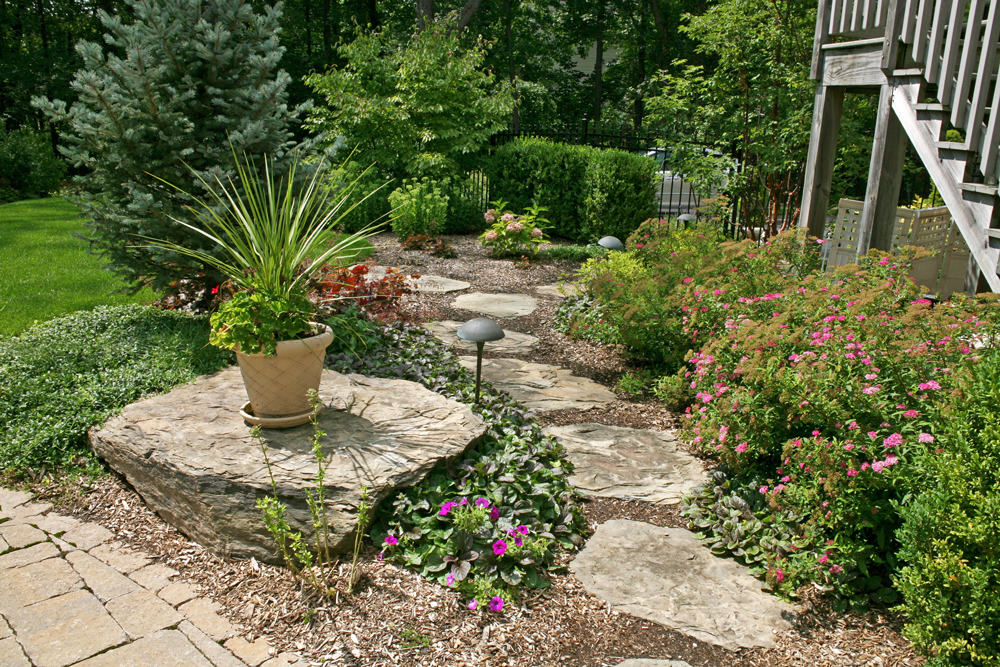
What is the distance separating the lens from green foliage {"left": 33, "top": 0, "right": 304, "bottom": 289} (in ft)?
14.3

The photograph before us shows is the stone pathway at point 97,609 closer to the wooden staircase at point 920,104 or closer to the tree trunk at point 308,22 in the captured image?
the wooden staircase at point 920,104

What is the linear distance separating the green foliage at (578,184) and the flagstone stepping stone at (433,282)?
9.91 ft

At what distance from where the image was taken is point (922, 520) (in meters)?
2.28

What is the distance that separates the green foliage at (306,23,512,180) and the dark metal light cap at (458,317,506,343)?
6.99m

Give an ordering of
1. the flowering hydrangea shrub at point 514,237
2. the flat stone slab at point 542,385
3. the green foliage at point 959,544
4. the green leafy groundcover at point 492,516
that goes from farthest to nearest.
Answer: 1. the flowering hydrangea shrub at point 514,237
2. the flat stone slab at point 542,385
3. the green leafy groundcover at point 492,516
4. the green foliage at point 959,544

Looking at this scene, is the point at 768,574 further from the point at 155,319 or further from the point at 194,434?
the point at 155,319

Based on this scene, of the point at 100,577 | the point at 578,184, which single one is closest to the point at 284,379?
the point at 100,577

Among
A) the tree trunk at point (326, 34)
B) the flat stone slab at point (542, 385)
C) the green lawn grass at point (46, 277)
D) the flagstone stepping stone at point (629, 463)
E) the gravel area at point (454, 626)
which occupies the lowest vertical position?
the gravel area at point (454, 626)

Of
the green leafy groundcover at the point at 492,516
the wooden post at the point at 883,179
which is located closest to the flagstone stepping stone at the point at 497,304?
the green leafy groundcover at the point at 492,516

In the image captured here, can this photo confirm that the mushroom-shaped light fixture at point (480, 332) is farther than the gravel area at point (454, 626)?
Yes

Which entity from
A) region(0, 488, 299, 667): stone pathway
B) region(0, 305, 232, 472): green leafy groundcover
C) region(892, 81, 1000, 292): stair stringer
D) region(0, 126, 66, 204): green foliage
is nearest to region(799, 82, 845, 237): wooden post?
region(892, 81, 1000, 292): stair stringer

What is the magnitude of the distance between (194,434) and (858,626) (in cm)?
294

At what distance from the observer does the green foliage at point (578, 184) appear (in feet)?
31.7

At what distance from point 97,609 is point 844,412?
9.65ft
